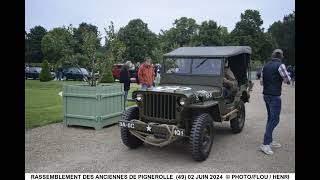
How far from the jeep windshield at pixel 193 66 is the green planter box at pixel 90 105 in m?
1.80

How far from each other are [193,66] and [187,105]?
5.70 feet

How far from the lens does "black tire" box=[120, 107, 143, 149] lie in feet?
23.2

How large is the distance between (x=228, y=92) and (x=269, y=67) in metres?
1.30

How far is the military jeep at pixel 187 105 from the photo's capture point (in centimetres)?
641

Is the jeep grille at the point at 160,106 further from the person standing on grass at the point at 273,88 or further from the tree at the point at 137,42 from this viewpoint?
the tree at the point at 137,42

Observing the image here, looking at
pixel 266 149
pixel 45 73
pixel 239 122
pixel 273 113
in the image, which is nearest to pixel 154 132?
pixel 266 149

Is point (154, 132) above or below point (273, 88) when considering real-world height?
below

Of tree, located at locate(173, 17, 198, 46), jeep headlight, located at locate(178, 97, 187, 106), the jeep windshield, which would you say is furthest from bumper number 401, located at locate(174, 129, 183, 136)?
tree, located at locate(173, 17, 198, 46)

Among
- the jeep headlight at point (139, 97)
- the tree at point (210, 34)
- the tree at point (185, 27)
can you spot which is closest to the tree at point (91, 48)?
the jeep headlight at point (139, 97)

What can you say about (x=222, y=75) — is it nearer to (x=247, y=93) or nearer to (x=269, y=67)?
(x=269, y=67)

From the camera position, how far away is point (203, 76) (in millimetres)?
7758

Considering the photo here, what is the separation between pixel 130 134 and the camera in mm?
7133

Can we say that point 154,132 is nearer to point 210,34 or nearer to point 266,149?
point 266,149

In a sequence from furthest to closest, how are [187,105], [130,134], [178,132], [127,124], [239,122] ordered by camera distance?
[239,122]
[130,134]
[127,124]
[187,105]
[178,132]
